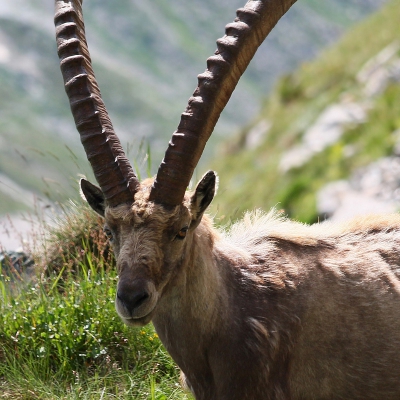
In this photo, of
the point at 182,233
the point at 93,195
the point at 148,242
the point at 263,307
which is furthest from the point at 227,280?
the point at 93,195

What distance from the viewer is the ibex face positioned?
607 centimetres

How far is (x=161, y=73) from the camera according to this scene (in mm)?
138875

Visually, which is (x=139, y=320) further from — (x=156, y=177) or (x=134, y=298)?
(x=156, y=177)

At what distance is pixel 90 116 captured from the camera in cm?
689

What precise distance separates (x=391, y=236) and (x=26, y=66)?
4668 inches

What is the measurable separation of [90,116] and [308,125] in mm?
29564

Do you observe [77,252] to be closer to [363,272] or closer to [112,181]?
[112,181]

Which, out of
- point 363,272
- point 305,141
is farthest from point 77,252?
point 305,141

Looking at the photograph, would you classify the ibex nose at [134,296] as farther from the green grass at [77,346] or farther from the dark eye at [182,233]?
the green grass at [77,346]

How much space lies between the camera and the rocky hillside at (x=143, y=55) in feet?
384

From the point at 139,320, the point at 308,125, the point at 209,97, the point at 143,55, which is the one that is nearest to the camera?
the point at 139,320

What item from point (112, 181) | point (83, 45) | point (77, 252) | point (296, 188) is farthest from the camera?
point (296, 188)

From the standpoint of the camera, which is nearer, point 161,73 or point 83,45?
point 83,45

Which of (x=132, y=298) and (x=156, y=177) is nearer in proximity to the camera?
(x=132, y=298)
